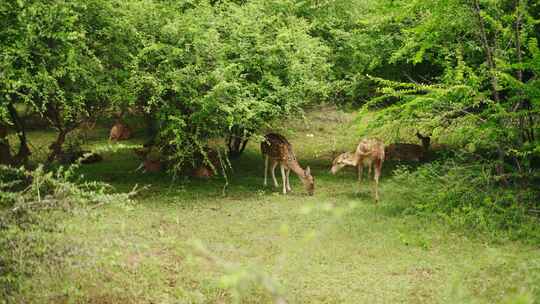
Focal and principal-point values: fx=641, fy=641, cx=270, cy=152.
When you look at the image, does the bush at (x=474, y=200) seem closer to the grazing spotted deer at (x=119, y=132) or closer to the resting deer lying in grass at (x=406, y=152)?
the resting deer lying in grass at (x=406, y=152)

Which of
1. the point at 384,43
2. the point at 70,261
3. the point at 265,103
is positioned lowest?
the point at 70,261

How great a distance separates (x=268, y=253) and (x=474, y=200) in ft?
11.4

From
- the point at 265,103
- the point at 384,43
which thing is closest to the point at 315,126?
the point at 384,43

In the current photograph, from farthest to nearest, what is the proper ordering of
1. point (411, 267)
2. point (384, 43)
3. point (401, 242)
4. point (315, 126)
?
1. point (315, 126)
2. point (384, 43)
3. point (401, 242)
4. point (411, 267)

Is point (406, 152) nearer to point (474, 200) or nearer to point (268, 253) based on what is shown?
point (474, 200)

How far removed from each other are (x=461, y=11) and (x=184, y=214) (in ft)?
18.0

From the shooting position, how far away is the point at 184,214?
10.6 metres

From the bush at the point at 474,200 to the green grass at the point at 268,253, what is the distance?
10.9 inches

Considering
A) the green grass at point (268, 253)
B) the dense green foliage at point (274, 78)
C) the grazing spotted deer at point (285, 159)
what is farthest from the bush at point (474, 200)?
the grazing spotted deer at point (285, 159)

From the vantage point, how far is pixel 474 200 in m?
9.99

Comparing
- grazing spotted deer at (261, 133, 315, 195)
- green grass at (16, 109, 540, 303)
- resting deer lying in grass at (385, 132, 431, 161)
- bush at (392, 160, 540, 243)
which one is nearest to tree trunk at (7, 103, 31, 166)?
green grass at (16, 109, 540, 303)

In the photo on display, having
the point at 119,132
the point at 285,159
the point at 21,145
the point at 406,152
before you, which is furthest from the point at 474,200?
→ the point at 119,132

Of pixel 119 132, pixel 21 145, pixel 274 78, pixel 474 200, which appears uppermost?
pixel 274 78

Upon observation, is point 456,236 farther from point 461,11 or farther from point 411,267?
point 461,11
